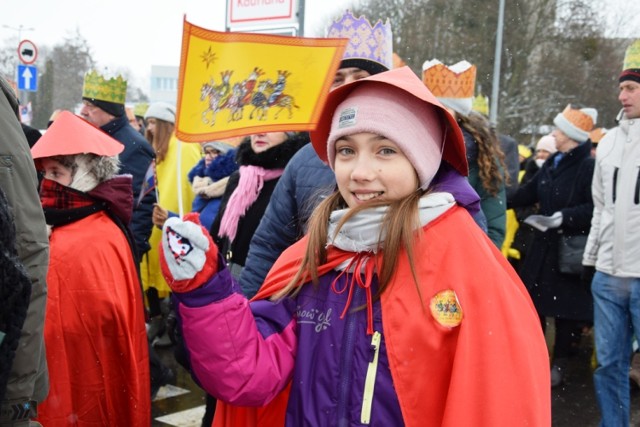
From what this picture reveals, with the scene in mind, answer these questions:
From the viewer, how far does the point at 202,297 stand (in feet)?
6.02

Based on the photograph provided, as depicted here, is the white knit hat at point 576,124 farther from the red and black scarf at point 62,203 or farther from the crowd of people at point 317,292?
the red and black scarf at point 62,203

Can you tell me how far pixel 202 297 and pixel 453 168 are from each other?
2.99 feet

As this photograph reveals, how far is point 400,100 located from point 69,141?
1.97 metres

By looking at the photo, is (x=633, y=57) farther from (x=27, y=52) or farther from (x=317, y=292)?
(x=27, y=52)

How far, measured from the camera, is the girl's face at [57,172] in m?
3.40

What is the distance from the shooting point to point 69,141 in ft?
11.1

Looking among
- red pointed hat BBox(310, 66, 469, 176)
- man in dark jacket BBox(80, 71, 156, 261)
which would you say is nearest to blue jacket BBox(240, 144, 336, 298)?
red pointed hat BBox(310, 66, 469, 176)

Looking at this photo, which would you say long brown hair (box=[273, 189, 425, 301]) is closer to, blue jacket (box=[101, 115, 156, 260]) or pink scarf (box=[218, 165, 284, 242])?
pink scarf (box=[218, 165, 284, 242])

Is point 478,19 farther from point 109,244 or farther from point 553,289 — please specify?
point 109,244

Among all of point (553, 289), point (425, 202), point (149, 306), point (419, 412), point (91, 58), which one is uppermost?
point (91, 58)

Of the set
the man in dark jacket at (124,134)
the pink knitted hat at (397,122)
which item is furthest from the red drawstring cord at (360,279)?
the man in dark jacket at (124,134)

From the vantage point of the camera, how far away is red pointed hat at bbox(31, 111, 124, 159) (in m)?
3.36

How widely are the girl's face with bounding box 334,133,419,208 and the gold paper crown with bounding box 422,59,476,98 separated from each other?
9.01 feet

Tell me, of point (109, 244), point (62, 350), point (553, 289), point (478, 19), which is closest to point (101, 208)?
point (109, 244)
